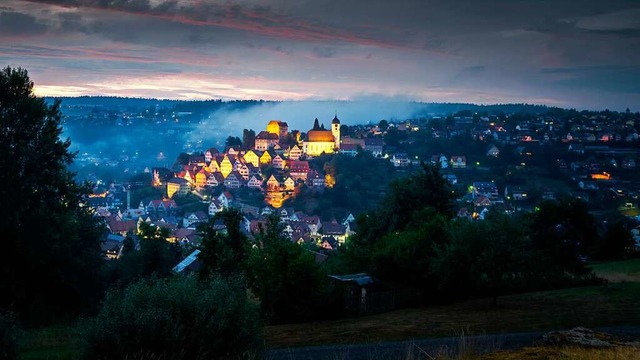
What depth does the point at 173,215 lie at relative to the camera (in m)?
93.6

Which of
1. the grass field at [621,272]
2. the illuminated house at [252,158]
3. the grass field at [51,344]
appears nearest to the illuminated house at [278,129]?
the illuminated house at [252,158]

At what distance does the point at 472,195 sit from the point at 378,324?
76.8 metres

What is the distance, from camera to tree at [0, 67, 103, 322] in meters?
16.6

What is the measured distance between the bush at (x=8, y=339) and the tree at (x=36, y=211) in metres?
9.78

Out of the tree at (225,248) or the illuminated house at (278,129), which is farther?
the illuminated house at (278,129)

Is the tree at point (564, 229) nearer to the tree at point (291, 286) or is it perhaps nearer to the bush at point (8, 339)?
the tree at point (291, 286)

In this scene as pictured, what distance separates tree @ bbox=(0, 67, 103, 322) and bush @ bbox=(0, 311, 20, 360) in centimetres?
978

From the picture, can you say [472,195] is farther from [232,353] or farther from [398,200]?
[232,353]

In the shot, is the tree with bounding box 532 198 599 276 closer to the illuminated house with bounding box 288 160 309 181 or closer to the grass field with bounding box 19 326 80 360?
the grass field with bounding box 19 326 80 360

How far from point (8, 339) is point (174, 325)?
7.06ft

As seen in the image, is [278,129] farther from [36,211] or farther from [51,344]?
[51,344]

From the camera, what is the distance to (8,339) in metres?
7.14

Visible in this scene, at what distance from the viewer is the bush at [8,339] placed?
23.1ft

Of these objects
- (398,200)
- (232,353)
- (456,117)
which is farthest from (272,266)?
(456,117)
